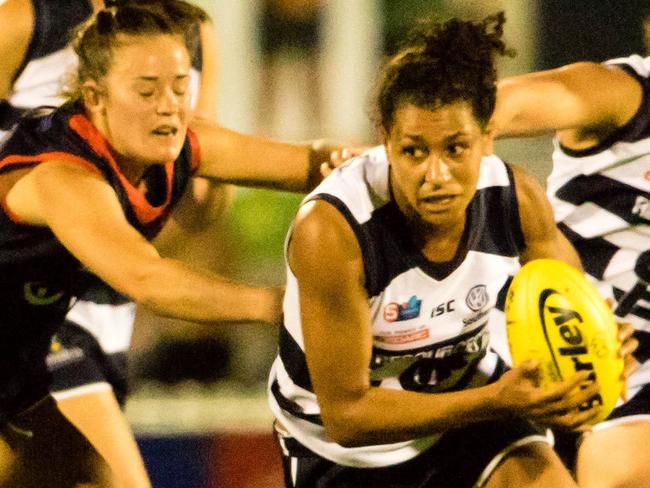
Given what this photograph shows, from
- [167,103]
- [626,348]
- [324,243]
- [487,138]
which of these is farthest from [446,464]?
[167,103]

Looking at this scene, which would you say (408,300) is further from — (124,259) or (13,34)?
(13,34)

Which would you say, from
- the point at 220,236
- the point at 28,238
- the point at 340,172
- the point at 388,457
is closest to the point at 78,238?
the point at 28,238

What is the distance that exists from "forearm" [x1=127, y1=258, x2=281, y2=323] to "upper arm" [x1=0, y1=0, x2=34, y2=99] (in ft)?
3.40

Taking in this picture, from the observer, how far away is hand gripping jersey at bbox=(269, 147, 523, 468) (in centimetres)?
375

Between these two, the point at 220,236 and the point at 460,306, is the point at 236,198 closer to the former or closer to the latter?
the point at 220,236

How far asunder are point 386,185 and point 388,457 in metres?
0.71

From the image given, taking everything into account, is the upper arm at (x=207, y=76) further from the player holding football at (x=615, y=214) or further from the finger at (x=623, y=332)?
the finger at (x=623, y=332)

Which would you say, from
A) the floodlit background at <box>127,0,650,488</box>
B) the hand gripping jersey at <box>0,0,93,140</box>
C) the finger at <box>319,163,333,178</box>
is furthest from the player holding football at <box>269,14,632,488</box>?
the floodlit background at <box>127,0,650,488</box>

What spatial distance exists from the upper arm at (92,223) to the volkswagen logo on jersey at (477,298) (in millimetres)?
786

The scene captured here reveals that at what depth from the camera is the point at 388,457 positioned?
3.97 meters

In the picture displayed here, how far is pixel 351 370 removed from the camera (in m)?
3.67

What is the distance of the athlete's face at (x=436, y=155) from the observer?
358 centimetres

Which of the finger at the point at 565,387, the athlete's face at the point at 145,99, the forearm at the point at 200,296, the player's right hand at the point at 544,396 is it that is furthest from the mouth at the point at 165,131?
the finger at the point at 565,387

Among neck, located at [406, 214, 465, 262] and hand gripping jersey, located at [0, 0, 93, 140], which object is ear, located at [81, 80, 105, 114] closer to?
hand gripping jersey, located at [0, 0, 93, 140]
